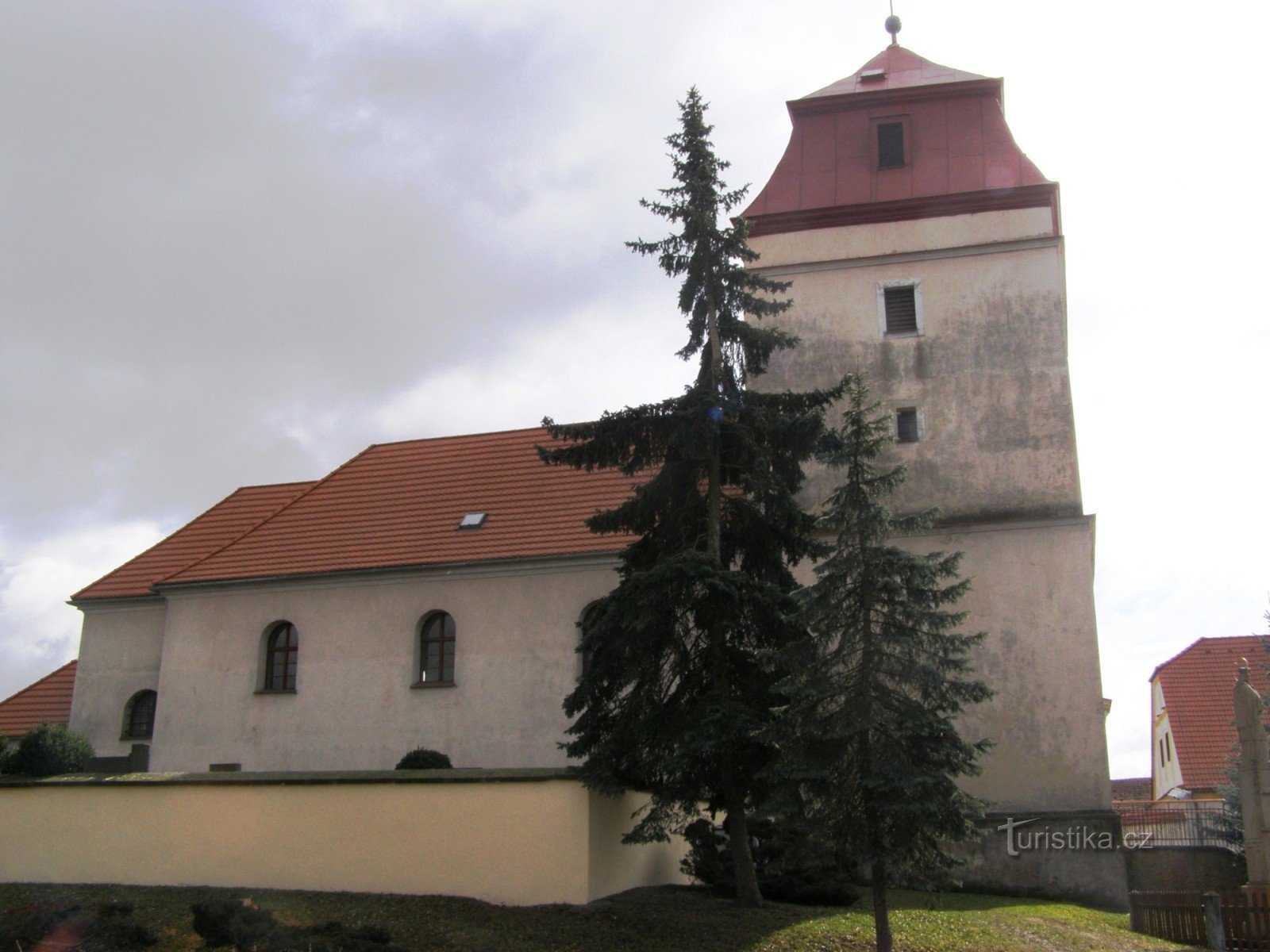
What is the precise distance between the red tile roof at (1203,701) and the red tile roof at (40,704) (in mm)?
30592

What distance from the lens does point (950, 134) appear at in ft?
79.4

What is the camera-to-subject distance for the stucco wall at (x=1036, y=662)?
A: 20.7 metres

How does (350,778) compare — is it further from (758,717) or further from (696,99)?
(696,99)

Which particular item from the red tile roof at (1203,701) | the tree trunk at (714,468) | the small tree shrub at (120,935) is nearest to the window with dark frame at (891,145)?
the tree trunk at (714,468)

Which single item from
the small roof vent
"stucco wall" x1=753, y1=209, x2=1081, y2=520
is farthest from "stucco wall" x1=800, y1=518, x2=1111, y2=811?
the small roof vent

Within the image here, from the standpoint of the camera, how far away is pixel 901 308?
77.1ft

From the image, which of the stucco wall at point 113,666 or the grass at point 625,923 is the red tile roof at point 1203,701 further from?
the stucco wall at point 113,666

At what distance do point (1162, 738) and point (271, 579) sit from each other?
35451mm

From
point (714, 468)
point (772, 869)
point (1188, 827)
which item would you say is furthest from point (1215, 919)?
point (714, 468)

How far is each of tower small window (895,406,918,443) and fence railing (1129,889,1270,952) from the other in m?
8.71

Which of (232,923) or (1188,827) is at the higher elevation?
(1188,827)

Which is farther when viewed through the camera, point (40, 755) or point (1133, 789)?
point (1133, 789)

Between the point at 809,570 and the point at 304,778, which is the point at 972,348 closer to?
the point at 809,570

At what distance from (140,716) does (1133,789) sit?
46323mm
